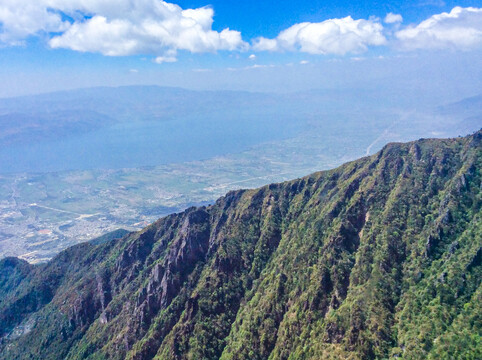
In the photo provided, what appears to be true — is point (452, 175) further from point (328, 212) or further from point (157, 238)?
point (157, 238)

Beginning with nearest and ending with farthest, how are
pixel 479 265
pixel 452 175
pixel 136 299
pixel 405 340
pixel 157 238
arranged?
pixel 405 340 < pixel 479 265 < pixel 452 175 < pixel 136 299 < pixel 157 238

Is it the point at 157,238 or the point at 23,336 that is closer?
the point at 23,336

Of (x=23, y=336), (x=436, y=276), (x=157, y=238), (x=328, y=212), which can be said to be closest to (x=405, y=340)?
(x=436, y=276)

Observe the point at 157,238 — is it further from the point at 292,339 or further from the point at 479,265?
the point at 479,265

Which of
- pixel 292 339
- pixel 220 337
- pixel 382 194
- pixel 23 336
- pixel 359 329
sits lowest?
pixel 23 336

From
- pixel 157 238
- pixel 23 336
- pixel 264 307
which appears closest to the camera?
pixel 264 307

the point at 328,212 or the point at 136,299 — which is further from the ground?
the point at 328,212

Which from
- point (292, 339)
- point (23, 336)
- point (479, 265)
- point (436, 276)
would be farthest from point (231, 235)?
point (23, 336)
